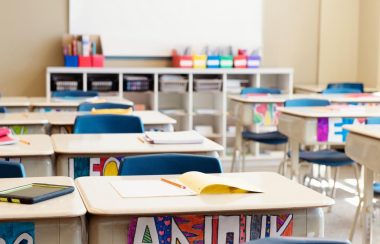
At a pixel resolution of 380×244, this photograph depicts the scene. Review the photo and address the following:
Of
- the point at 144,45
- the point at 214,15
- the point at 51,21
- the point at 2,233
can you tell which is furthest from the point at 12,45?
the point at 2,233

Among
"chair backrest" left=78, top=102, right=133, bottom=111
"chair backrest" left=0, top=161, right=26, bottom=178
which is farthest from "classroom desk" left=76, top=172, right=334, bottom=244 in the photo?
"chair backrest" left=78, top=102, right=133, bottom=111

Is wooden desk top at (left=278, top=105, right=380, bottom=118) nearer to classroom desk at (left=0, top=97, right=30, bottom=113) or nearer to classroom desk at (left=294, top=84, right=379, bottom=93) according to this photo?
classroom desk at (left=0, top=97, right=30, bottom=113)

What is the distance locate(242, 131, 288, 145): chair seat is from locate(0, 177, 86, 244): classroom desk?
14.4ft

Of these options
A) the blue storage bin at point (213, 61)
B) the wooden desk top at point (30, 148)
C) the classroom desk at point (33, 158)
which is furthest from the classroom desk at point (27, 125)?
the blue storage bin at point (213, 61)

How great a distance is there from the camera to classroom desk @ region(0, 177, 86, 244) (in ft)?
5.87

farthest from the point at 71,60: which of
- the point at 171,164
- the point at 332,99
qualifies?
the point at 171,164

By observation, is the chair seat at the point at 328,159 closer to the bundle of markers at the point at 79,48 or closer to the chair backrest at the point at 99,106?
the chair backrest at the point at 99,106

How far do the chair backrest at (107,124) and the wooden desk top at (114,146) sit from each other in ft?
1.58

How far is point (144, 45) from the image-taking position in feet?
25.1

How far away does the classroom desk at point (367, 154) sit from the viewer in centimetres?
324

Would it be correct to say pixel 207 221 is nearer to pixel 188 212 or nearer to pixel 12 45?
pixel 188 212

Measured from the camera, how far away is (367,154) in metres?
3.32

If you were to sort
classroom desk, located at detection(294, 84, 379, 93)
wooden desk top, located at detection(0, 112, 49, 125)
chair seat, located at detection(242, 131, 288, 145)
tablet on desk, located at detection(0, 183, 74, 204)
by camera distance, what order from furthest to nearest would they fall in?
1. classroom desk, located at detection(294, 84, 379, 93)
2. chair seat, located at detection(242, 131, 288, 145)
3. wooden desk top, located at detection(0, 112, 49, 125)
4. tablet on desk, located at detection(0, 183, 74, 204)

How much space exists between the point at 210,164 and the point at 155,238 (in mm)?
602
